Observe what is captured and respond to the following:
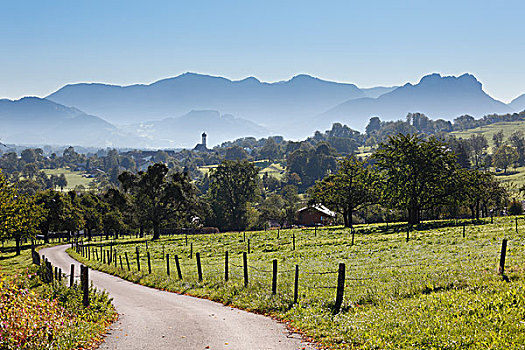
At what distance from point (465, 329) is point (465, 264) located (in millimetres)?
10590

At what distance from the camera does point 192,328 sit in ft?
49.2

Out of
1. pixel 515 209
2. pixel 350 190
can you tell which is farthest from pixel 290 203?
pixel 350 190

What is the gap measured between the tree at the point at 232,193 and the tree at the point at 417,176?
161 ft

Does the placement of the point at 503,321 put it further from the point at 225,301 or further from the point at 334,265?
the point at 334,265

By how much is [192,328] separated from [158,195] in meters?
68.2

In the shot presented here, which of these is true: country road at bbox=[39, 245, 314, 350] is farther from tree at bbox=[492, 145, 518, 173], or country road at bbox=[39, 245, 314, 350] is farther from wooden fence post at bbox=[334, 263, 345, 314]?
tree at bbox=[492, 145, 518, 173]

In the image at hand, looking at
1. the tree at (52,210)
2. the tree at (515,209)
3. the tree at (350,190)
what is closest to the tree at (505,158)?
the tree at (515,209)

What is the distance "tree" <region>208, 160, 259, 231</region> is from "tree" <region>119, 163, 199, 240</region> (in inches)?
1026

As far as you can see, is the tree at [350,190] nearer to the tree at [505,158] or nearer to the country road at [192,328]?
the country road at [192,328]

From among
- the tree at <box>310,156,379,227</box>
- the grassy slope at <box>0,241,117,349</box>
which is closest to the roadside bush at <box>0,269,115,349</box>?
the grassy slope at <box>0,241,117,349</box>

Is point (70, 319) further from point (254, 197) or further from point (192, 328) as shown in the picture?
point (254, 197)

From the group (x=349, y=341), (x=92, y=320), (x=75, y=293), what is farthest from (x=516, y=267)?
(x=75, y=293)

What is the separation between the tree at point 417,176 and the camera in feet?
200

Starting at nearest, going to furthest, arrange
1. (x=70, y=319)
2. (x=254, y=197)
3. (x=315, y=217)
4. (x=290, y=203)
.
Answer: (x=70, y=319) → (x=254, y=197) → (x=315, y=217) → (x=290, y=203)
